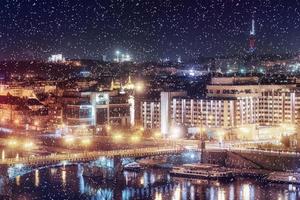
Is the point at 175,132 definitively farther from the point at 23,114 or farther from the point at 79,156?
the point at 23,114

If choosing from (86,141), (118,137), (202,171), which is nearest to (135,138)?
(118,137)

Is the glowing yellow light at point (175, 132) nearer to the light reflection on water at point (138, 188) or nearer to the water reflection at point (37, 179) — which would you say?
the light reflection on water at point (138, 188)

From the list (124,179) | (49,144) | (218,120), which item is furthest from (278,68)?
(124,179)

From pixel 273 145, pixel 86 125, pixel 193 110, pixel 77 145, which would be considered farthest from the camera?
pixel 86 125

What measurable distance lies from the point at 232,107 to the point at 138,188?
9.24 metres

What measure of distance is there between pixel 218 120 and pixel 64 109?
25.2ft

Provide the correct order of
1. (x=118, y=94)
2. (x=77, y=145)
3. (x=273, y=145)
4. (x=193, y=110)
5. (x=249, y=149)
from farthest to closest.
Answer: (x=118, y=94) < (x=193, y=110) < (x=77, y=145) < (x=273, y=145) < (x=249, y=149)

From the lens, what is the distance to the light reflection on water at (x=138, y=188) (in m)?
17.9

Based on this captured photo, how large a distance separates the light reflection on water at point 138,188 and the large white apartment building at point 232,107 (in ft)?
23.4

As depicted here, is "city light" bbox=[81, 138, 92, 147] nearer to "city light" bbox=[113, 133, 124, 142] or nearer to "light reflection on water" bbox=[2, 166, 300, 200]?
"city light" bbox=[113, 133, 124, 142]

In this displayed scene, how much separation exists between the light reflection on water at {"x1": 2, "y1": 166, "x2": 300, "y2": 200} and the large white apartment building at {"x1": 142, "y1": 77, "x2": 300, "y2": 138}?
7140mm

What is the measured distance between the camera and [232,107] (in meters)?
27.3

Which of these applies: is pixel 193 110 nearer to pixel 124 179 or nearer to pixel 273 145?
pixel 273 145

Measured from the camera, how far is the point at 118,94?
32.7m
